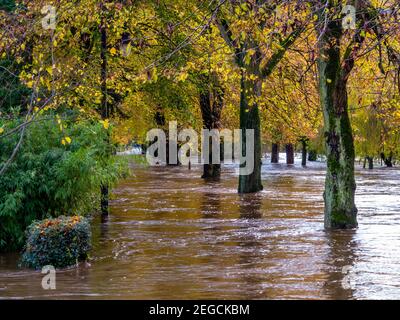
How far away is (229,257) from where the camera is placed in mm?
15586

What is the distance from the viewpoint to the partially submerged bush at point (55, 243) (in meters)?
14.4

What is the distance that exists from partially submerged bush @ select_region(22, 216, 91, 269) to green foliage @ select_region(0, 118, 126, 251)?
1583 mm

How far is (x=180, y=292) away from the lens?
11992 mm

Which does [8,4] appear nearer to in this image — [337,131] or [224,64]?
[337,131]

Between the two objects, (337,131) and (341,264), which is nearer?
(341,264)

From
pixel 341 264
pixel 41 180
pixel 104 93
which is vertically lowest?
pixel 341 264

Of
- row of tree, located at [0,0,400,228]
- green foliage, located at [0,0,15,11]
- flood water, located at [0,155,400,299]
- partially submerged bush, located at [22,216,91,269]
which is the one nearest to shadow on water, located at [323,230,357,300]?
flood water, located at [0,155,400,299]

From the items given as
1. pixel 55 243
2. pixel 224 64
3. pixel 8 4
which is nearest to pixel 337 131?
pixel 224 64

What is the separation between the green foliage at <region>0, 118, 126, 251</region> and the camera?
1634cm

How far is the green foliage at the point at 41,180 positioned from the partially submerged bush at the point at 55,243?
5.19 feet

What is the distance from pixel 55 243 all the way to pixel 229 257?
369 cm

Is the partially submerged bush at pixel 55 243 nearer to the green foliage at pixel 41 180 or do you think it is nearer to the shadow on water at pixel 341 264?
the green foliage at pixel 41 180

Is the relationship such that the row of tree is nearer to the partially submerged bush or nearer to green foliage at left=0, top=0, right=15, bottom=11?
green foliage at left=0, top=0, right=15, bottom=11

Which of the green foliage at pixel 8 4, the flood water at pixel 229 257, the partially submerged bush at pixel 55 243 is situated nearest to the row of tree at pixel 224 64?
the green foliage at pixel 8 4
